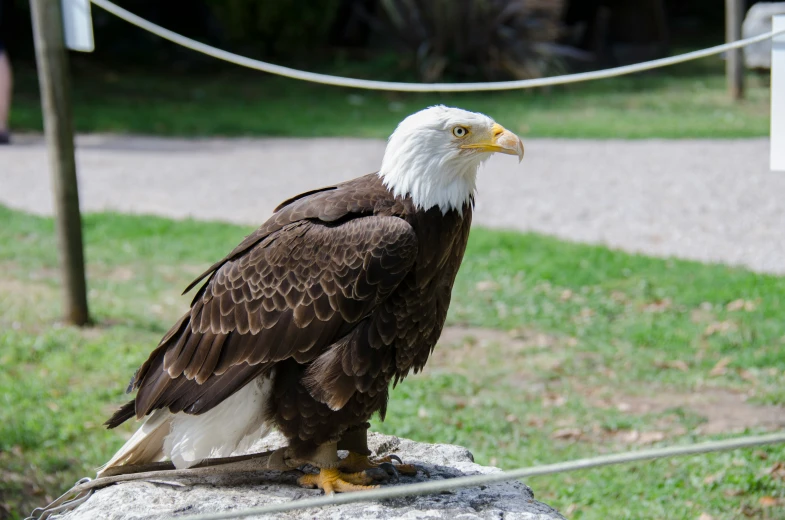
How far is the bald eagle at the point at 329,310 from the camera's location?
3021 millimetres

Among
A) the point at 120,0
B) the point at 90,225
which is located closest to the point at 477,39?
the point at 120,0

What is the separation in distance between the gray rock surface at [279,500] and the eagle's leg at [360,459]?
0.04 metres

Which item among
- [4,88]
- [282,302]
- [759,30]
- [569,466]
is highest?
[759,30]

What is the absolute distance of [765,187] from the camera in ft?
29.2

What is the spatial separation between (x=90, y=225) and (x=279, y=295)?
18.8 ft

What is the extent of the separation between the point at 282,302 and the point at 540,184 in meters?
6.79

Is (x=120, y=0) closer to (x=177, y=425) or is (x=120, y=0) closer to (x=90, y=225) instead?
(x=90, y=225)

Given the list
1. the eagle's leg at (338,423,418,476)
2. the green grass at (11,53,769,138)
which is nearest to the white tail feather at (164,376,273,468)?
the eagle's leg at (338,423,418,476)

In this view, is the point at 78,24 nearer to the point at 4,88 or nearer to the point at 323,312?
the point at 323,312

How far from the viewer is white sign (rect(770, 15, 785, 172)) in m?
3.26

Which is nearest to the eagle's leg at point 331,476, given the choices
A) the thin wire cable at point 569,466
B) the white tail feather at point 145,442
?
the white tail feather at point 145,442

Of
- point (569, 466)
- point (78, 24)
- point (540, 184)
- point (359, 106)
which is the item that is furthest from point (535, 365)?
point (359, 106)

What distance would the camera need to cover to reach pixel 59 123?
5578 mm

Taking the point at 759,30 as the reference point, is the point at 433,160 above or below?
below
